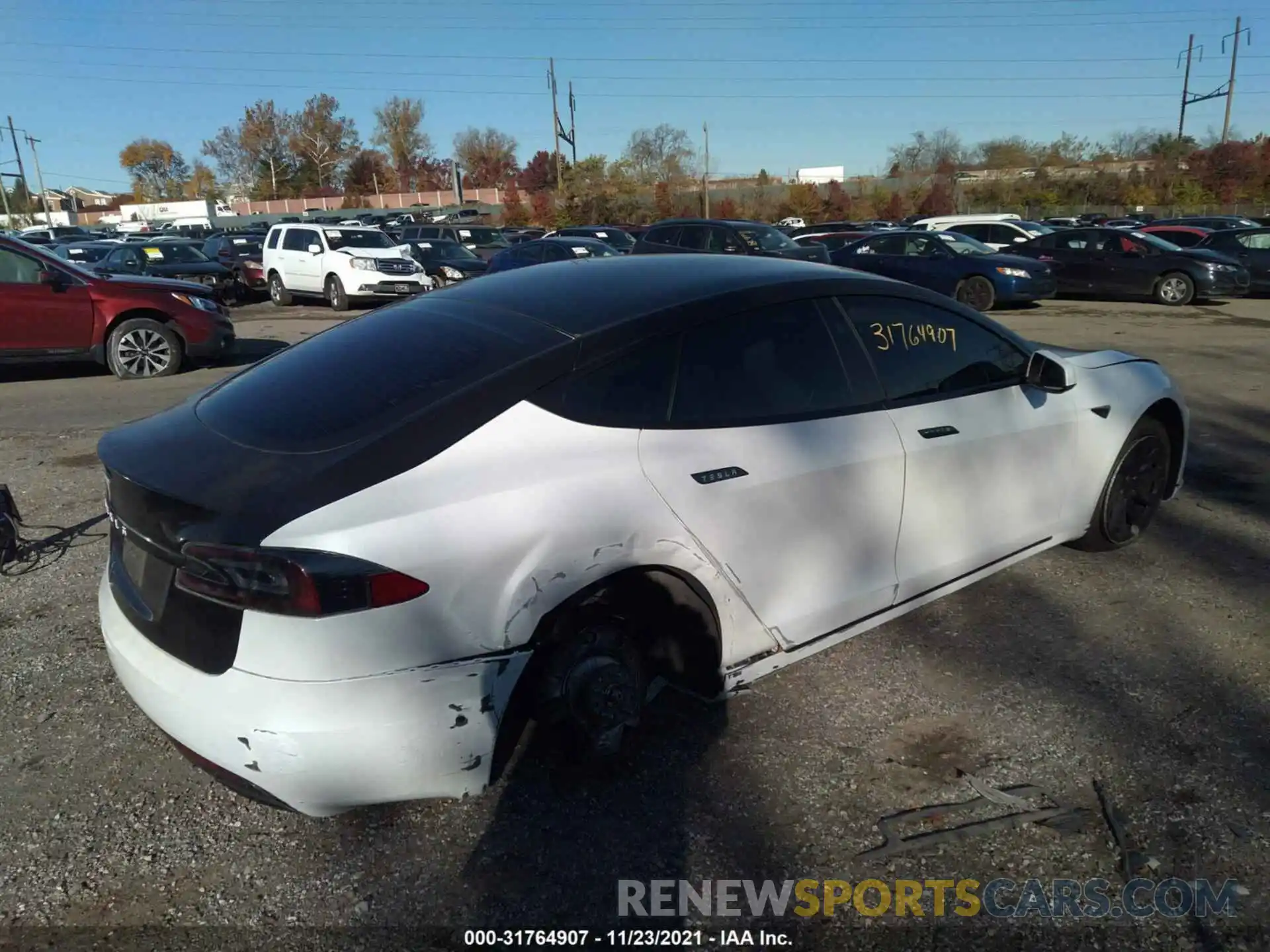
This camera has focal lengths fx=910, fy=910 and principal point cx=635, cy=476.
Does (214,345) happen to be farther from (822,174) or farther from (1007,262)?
(822,174)

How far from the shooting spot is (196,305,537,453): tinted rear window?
261cm

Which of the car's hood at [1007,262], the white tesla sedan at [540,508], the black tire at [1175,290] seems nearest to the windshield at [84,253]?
the car's hood at [1007,262]

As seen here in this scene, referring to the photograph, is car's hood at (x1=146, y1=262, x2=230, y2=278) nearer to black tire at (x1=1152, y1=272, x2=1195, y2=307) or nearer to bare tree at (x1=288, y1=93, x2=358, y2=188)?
black tire at (x1=1152, y1=272, x2=1195, y2=307)

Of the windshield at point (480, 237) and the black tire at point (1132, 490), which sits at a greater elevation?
the windshield at point (480, 237)

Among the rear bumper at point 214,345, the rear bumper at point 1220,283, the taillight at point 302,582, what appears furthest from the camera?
the rear bumper at point 1220,283

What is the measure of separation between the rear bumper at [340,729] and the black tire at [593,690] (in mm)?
202

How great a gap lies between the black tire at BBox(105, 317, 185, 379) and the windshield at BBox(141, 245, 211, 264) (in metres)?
9.75

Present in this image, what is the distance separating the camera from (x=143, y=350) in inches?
407

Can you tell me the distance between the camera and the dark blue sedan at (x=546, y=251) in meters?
18.6

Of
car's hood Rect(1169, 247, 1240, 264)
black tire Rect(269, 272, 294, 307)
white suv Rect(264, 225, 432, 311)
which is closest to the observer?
car's hood Rect(1169, 247, 1240, 264)

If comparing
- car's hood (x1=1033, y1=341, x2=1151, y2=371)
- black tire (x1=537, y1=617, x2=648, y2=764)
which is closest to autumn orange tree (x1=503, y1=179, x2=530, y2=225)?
car's hood (x1=1033, y1=341, x2=1151, y2=371)

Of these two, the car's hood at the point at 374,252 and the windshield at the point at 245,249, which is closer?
the car's hood at the point at 374,252

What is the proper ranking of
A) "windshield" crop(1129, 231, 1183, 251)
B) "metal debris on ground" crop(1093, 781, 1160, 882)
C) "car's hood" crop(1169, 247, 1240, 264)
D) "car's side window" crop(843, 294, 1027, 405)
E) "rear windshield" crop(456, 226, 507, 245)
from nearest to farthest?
"metal debris on ground" crop(1093, 781, 1160, 882)
"car's side window" crop(843, 294, 1027, 405)
"car's hood" crop(1169, 247, 1240, 264)
"windshield" crop(1129, 231, 1183, 251)
"rear windshield" crop(456, 226, 507, 245)

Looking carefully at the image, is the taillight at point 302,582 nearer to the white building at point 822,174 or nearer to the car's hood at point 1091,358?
the car's hood at point 1091,358
